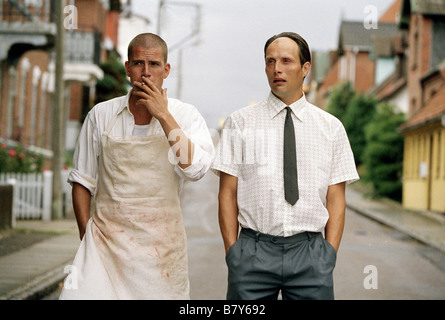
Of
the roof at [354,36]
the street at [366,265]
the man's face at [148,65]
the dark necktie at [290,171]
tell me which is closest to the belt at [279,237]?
the dark necktie at [290,171]

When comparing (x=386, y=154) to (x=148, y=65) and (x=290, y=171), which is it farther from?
(x=148, y=65)

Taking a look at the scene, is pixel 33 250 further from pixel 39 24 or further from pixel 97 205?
pixel 39 24

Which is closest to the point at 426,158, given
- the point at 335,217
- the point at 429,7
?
the point at 429,7

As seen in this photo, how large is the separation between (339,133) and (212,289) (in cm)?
512

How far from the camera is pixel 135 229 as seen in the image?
3.36 m

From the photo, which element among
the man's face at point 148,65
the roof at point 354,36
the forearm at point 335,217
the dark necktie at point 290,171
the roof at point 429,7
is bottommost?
the forearm at point 335,217

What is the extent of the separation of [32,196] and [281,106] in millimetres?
Answer: 13249

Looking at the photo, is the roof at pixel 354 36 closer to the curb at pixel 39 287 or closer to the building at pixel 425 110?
the building at pixel 425 110

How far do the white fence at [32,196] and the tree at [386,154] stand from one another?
14344 millimetres

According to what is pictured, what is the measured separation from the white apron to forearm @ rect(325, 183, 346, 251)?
29.9 inches

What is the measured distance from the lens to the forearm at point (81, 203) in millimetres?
3592

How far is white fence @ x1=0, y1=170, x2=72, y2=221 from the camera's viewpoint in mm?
15859
